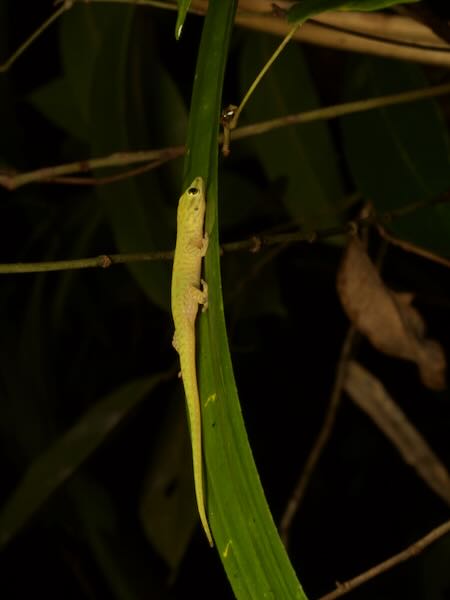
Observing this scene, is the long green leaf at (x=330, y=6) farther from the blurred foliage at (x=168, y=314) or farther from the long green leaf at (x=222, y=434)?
the blurred foliage at (x=168, y=314)

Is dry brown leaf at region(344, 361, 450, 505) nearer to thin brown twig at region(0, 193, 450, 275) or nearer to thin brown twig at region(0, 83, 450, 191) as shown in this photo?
thin brown twig at region(0, 193, 450, 275)

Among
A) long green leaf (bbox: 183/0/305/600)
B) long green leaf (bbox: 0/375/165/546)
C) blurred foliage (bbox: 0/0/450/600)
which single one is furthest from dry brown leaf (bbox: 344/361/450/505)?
long green leaf (bbox: 183/0/305/600)

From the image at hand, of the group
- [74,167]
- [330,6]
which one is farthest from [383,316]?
[330,6]

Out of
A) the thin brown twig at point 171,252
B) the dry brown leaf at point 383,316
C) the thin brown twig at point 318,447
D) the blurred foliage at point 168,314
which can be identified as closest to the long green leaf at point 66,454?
the blurred foliage at point 168,314

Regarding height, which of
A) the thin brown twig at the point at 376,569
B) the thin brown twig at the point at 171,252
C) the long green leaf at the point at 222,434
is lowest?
the thin brown twig at the point at 376,569

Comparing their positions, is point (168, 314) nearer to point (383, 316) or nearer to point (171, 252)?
point (383, 316)
